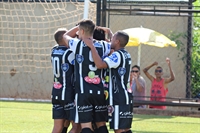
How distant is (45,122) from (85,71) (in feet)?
12.5

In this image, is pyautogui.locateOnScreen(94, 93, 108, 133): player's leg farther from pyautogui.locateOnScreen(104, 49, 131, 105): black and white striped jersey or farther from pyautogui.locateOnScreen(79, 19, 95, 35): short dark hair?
pyautogui.locateOnScreen(79, 19, 95, 35): short dark hair

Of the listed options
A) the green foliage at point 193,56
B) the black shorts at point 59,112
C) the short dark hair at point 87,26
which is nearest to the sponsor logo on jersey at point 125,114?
the black shorts at point 59,112

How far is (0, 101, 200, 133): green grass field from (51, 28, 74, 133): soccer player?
1.79 meters

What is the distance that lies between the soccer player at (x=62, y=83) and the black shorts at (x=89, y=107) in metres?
0.35

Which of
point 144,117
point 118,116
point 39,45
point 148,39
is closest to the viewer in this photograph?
point 118,116

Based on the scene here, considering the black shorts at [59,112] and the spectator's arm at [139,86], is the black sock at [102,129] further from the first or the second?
the spectator's arm at [139,86]

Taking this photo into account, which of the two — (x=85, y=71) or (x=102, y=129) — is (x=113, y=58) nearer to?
(x=85, y=71)

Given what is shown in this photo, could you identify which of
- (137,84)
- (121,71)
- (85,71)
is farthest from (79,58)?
(137,84)

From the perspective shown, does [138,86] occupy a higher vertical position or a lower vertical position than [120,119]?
higher

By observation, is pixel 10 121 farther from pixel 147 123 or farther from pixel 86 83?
pixel 86 83

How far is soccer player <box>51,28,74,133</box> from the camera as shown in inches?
285

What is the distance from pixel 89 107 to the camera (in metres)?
6.86

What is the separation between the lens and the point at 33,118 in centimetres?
1107

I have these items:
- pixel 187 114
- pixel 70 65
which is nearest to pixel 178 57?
pixel 187 114
